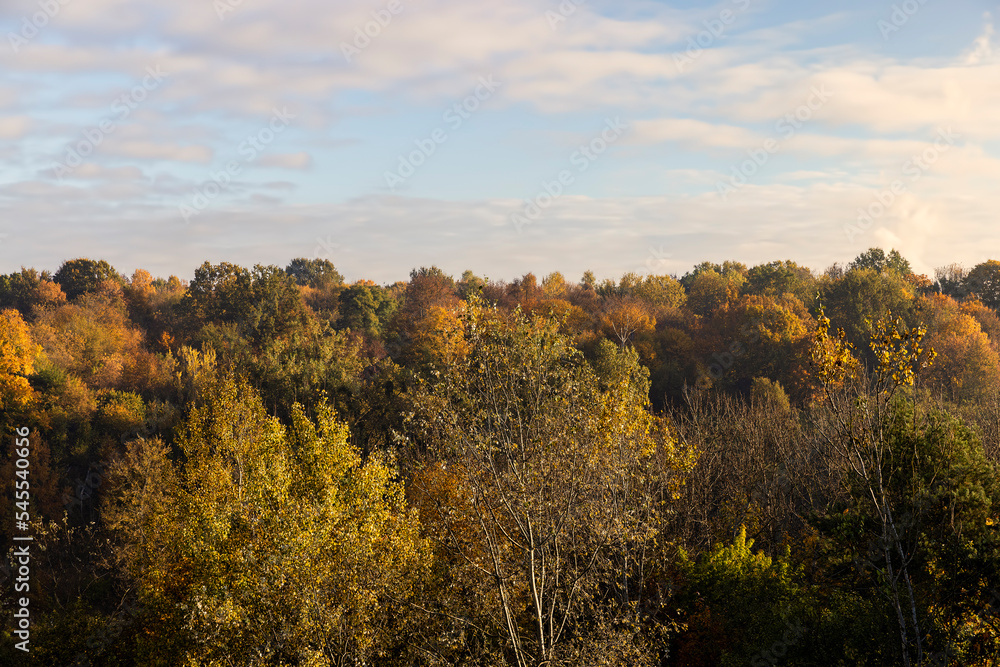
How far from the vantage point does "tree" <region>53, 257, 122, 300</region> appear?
98.6 metres

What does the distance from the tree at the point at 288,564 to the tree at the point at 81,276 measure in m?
81.8

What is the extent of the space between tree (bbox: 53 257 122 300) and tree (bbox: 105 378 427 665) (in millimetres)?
81767

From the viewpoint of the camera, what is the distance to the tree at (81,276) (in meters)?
98.6

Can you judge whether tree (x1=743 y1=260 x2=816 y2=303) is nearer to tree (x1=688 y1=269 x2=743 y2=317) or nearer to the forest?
tree (x1=688 y1=269 x2=743 y2=317)

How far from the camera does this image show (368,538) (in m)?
18.9

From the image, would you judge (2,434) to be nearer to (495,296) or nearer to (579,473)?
(495,296)

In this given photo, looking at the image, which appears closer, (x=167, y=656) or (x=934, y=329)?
(x=167, y=656)

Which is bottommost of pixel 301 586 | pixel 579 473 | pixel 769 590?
pixel 769 590

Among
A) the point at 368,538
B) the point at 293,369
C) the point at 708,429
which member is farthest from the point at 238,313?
the point at 368,538

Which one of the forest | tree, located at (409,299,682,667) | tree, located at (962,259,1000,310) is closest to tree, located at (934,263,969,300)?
tree, located at (962,259,1000,310)

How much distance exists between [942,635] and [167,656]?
21.9 meters

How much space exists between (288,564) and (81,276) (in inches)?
3833

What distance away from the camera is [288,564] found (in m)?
17.6

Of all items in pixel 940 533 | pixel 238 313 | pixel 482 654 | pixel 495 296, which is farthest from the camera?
A: pixel 495 296
